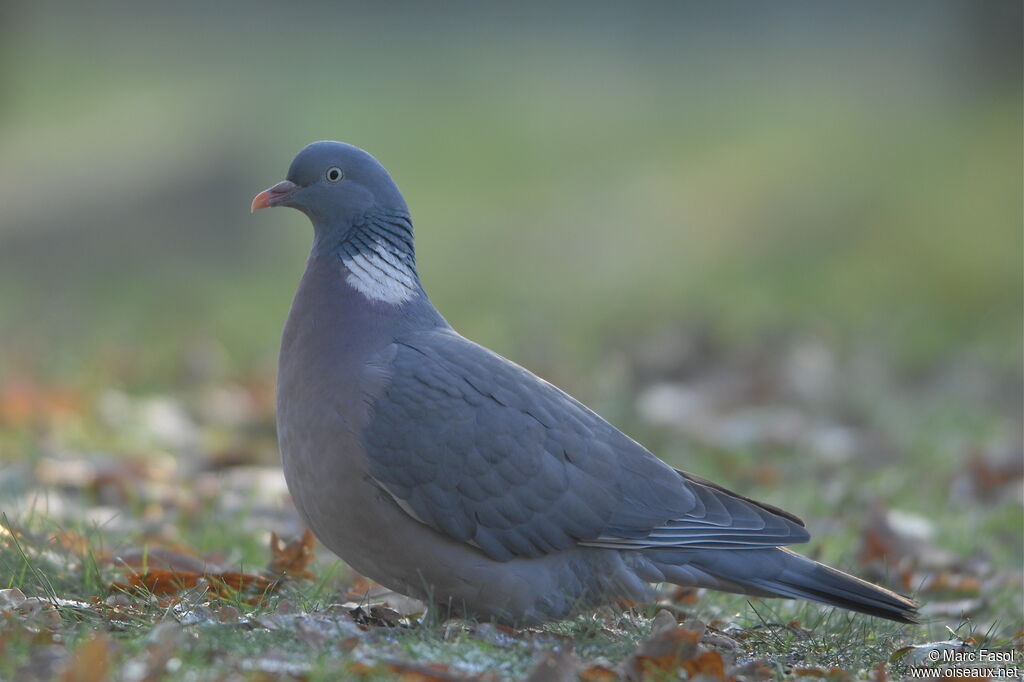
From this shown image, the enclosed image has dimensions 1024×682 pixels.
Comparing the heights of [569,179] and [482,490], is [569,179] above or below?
above

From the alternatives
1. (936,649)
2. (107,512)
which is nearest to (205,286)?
(107,512)

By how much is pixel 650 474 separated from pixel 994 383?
5049mm

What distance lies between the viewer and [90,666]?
2.91 m

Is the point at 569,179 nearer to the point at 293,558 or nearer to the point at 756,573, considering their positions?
the point at 293,558

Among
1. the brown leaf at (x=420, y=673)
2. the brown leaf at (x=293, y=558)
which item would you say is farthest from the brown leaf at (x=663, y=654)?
the brown leaf at (x=293, y=558)

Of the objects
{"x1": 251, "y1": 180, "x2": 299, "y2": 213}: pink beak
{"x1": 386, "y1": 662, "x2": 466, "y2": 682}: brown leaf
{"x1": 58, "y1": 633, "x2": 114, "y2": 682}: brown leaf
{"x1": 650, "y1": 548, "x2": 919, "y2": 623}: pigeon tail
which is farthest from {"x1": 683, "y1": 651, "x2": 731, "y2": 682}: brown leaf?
{"x1": 251, "y1": 180, "x2": 299, "y2": 213}: pink beak

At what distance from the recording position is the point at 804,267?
1212cm

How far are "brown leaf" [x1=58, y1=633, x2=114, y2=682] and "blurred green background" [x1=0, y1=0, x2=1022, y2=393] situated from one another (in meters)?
5.24

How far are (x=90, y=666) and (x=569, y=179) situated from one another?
14.2m

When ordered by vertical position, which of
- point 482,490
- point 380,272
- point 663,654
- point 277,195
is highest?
point 277,195

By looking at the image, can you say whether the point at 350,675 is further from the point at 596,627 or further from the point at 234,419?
the point at 234,419

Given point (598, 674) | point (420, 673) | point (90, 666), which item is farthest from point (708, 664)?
point (90, 666)

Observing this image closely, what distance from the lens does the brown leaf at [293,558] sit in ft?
14.5

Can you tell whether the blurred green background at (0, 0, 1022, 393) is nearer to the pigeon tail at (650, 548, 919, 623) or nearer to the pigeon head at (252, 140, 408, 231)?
the pigeon head at (252, 140, 408, 231)
